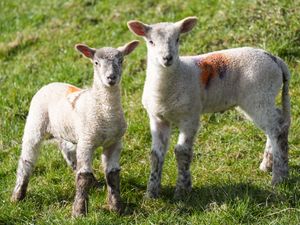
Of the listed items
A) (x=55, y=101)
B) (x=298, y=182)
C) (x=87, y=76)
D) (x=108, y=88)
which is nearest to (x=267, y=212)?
(x=298, y=182)

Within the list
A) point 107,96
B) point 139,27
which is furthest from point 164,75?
point 107,96

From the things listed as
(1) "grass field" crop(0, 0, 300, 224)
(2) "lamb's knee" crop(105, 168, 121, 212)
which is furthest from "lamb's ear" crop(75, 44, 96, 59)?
(1) "grass field" crop(0, 0, 300, 224)

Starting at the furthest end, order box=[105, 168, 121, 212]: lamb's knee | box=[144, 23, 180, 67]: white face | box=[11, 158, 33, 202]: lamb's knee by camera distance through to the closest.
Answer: box=[11, 158, 33, 202]: lamb's knee, box=[105, 168, 121, 212]: lamb's knee, box=[144, 23, 180, 67]: white face

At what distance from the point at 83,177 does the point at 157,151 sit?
39.8 inches

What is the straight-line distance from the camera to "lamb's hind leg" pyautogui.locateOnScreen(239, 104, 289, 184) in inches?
276

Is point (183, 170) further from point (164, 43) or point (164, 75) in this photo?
point (164, 43)

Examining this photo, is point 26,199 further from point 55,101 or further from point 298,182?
point 298,182

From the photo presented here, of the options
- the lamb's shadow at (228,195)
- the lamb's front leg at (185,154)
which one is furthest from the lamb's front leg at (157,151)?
the lamb's front leg at (185,154)

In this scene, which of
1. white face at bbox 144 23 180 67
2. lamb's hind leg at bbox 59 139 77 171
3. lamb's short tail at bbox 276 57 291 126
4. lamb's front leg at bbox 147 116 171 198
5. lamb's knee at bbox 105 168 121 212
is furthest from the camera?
lamb's hind leg at bbox 59 139 77 171

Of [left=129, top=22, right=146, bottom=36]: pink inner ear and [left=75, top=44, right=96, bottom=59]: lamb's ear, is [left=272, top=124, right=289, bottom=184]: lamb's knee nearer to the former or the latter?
[left=129, top=22, right=146, bottom=36]: pink inner ear

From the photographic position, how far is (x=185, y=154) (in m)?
6.90

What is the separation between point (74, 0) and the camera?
13430mm

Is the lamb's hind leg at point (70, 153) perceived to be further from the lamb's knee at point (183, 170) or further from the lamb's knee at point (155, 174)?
the lamb's knee at point (183, 170)

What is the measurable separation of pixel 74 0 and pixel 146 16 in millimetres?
2189
